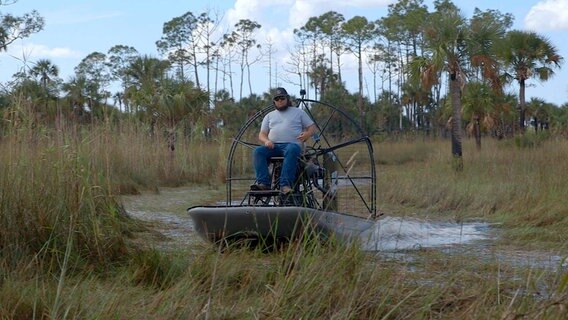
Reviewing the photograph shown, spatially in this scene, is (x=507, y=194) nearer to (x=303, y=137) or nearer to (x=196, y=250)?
(x=303, y=137)

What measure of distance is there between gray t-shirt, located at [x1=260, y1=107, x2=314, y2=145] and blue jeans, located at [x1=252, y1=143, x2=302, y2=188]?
166mm

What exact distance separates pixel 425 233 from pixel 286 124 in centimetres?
285

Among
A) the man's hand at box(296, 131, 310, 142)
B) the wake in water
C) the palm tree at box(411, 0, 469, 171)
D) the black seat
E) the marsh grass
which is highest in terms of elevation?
the palm tree at box(411, 0, 469, 171)

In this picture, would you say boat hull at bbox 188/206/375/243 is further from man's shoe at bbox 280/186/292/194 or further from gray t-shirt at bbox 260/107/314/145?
gray t-shirt at bbox 260/107/314/145

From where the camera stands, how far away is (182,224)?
12117mm

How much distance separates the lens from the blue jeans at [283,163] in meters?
8.82

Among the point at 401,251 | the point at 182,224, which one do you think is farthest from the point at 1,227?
the point at 182,224

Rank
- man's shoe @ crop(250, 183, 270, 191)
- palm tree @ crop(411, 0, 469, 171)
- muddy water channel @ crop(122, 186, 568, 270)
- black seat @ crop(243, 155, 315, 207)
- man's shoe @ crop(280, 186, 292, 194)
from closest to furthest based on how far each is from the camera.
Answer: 1. muddy water channel @ crop(122, 186, 568, 270)
2. man's shoe @ crop(280, 186, 292, 194)
3. black seat @ crop(243, 155, 315, 207)
4. man's shoe @ crop(250, 183, 270, 191)
5. palm tree @ crop(411, 0, 469, 171)

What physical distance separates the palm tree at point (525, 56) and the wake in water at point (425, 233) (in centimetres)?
2878

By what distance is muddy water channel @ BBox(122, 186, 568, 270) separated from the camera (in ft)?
26.6

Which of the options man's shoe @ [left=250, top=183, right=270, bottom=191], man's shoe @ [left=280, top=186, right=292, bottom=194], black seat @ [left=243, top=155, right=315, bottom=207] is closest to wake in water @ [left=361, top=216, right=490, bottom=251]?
black seat @ [left=243, top=155, right=315, bottom=207]

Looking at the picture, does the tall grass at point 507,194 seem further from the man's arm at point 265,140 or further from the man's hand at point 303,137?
the man's arm at point 265,140

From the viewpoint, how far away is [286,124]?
9438 mm

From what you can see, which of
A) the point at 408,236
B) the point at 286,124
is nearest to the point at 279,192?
the point at 286,124
